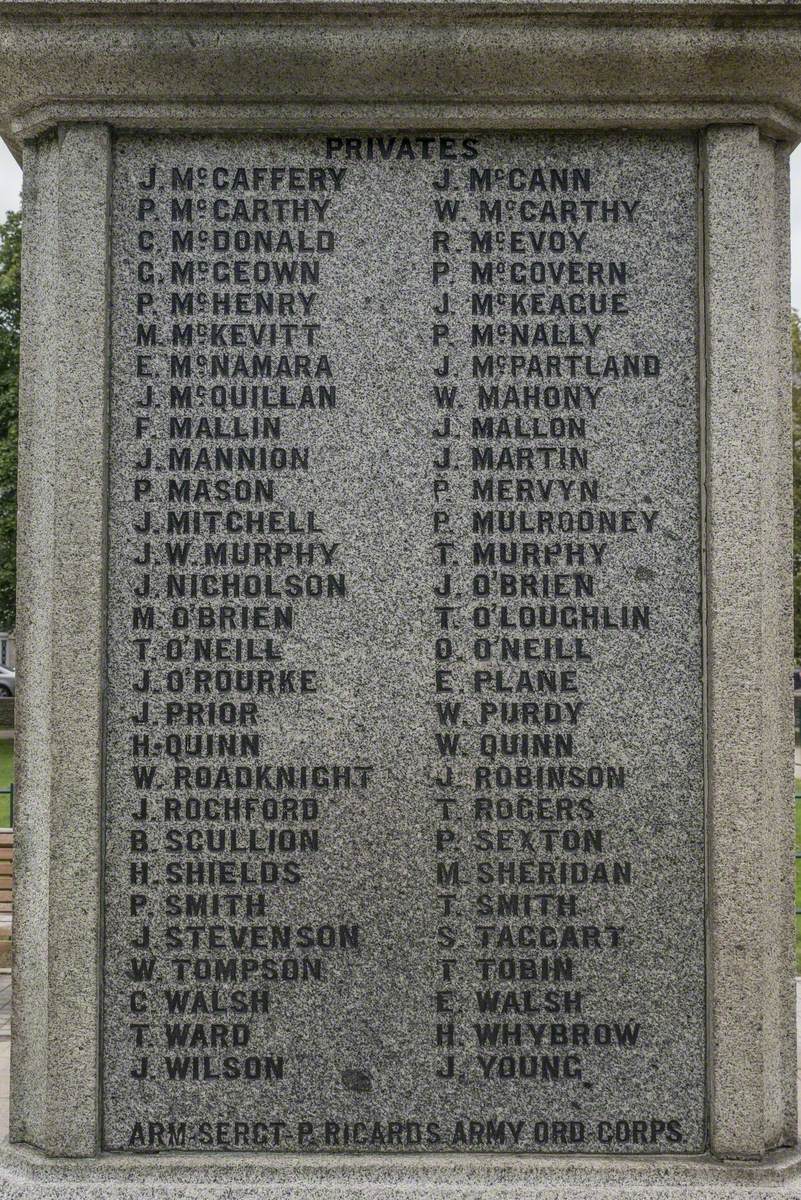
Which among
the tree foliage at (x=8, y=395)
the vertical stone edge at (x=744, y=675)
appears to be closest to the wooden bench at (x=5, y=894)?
the vertical stone edge at (x=744, y=675)

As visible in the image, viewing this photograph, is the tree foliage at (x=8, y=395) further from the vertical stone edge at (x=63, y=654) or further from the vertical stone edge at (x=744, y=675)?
the vertical stone edge at (x=744, y=675)

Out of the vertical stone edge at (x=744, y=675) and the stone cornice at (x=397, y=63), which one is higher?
the stone cornice at (x=397, y=63)

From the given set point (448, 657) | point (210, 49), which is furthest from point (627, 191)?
point (448, 657)

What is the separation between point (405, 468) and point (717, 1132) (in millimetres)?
2415

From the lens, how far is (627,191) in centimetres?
387

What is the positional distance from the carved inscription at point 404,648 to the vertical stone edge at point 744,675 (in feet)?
0.33

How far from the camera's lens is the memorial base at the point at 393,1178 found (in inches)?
138

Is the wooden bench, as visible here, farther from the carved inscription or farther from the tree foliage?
the tree foliage

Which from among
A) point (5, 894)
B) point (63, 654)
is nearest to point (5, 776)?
point (5, 894)

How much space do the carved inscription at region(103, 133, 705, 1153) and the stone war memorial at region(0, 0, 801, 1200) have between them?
0.01m

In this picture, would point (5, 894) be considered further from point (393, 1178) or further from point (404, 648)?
point (404, 648)

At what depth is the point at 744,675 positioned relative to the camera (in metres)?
3.67

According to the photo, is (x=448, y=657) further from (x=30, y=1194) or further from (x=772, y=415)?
(x=30, y=1194)

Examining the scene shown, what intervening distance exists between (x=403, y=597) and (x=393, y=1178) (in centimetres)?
188
